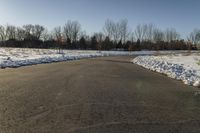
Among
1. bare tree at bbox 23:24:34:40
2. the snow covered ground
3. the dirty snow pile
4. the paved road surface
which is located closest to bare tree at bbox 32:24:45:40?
bare tree at bbox 23:24:34:40

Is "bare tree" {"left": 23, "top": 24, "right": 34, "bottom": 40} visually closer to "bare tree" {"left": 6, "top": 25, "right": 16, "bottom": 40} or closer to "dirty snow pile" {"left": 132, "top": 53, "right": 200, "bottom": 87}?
"bare tree" {"left": 6, "top": 25, "right": 16, "bottom": 40}

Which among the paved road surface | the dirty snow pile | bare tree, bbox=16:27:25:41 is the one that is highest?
bare tree, bbox=16:27:25:41

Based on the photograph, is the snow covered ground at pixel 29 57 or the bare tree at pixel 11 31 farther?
the bare tree at pixel 11 31

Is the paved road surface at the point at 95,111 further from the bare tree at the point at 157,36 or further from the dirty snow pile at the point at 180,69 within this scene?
the bare tree at the point at 157,36

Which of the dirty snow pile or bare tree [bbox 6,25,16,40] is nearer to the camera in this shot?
the dirty snow pile

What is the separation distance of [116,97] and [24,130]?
3666mm

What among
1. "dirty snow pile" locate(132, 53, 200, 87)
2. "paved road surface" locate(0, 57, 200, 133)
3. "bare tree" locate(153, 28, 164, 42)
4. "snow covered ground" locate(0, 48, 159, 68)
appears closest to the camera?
"paved road surface" locate(0, 57, 200, 133)

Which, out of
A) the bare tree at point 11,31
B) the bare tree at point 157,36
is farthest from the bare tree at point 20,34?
the bare tree at point 157,36

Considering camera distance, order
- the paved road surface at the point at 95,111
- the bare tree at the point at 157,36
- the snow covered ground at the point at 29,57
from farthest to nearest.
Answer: the bare tree at the point at 157,36, the snow covered ground at the point at 29,57, the paved road surface at the point at 95,111

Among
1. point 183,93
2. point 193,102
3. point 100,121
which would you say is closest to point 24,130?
point 100,121

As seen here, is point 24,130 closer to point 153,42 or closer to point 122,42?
point 122,42

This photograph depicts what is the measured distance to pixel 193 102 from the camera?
6.94 meters

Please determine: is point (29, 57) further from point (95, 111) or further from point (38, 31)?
point (38, 31)

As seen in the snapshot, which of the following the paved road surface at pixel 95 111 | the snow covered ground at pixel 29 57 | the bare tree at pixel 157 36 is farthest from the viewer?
the bare tree at pixel 157 36
